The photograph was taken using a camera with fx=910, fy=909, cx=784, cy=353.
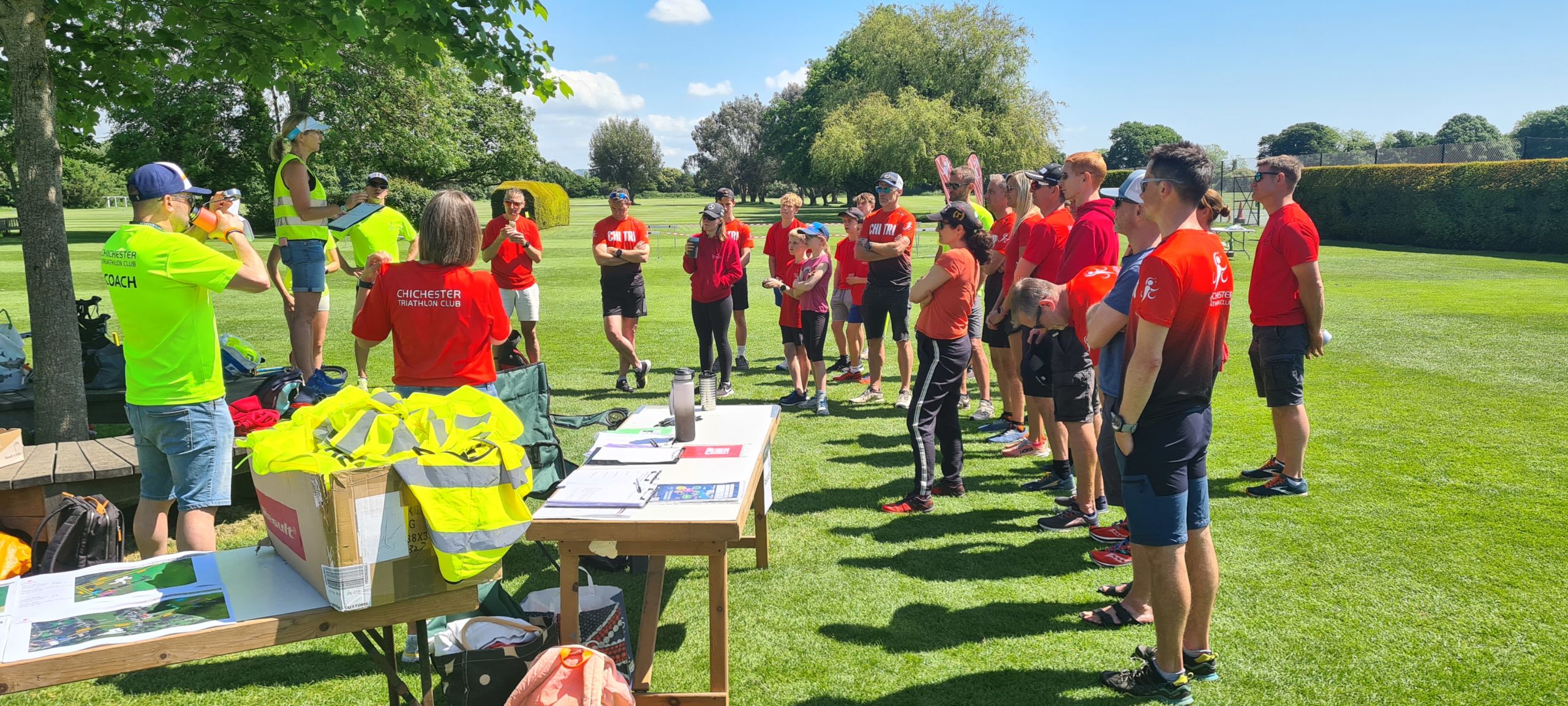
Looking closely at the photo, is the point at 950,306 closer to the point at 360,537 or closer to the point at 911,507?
the point at 911,507

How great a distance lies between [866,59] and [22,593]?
64.7 m

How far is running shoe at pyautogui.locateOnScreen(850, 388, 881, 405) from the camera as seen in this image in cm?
900

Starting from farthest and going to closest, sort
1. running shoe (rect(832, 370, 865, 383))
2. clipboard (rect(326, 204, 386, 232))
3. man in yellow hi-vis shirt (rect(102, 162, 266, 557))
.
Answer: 1. running shoe (rect(832, 370, 865, 383))
2. clipboard (rect(326, 204, 386, 232))
3. man in yellow hi-vis shirt (rect(102, 162, 266, 557))

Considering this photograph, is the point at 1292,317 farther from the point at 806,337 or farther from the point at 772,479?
the point at 806,337

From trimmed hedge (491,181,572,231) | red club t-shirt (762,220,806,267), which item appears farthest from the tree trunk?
trimmed hedge (491,181,572,231)

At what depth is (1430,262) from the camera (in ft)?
77.4

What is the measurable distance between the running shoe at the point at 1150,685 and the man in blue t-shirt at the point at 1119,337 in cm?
29

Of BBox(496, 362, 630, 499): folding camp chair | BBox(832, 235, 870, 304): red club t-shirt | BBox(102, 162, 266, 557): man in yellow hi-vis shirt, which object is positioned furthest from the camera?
BBox(832, 235, 870, 304): red club t-shirt

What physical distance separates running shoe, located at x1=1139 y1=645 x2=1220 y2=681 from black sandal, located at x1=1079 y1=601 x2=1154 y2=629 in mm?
544

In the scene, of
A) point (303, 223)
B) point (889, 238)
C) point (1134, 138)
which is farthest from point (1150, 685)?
point (1134, 138)

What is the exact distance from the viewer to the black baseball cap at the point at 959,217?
565cm

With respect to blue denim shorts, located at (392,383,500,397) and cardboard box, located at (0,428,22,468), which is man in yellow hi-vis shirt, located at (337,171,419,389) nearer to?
cardboard box, located at (0,428,22,468)

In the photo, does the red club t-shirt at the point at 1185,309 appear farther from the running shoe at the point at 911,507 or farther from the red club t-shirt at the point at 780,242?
the red club t-shirt at the point at 780,242

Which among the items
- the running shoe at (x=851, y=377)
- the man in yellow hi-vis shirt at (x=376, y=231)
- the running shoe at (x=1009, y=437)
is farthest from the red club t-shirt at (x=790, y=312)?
the man in yellow hi-vis shirt at (x=376, y=231)
